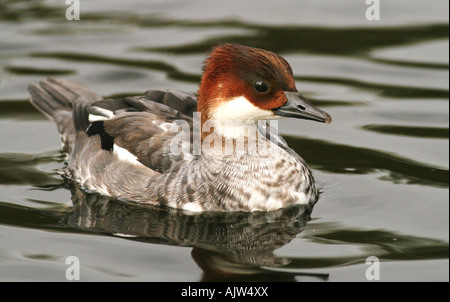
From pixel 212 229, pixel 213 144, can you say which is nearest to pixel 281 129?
pixel 213 144

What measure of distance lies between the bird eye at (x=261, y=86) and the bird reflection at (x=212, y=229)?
4.42ft

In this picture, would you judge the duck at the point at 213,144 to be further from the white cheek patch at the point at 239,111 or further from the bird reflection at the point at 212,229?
the bird reflection at the point at 212,229

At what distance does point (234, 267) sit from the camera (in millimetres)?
7992

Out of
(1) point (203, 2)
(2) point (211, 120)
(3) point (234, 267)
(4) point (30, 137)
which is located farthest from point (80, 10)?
(3) point (234, 267)

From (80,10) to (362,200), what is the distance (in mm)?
8653

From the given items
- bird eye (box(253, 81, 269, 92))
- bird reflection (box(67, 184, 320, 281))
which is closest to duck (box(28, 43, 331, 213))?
bird eye (box(253, 81, 269, 92))

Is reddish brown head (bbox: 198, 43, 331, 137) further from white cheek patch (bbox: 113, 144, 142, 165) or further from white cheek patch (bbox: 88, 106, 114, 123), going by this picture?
white cheek patch (bbox: 88, 106, 114, 123)

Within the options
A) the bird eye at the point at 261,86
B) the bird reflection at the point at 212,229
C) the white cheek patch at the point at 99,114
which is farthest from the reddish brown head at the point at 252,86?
the white cheek patch at the point at 99,114

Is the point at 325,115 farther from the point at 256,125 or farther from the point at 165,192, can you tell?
the point at 165,192

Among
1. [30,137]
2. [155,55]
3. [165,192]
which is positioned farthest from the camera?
[155,55]

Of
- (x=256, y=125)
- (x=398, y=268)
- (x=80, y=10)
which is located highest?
(x=80, y=10)

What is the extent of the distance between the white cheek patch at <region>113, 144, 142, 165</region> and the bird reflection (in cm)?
49

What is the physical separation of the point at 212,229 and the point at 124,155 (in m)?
1.56

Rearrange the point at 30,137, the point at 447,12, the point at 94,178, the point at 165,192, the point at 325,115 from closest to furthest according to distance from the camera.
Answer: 1. the point at 325,115
2. the point at 165,192
3. the point at 94,178
4. the point at 30,137
5. the point at 447,12
